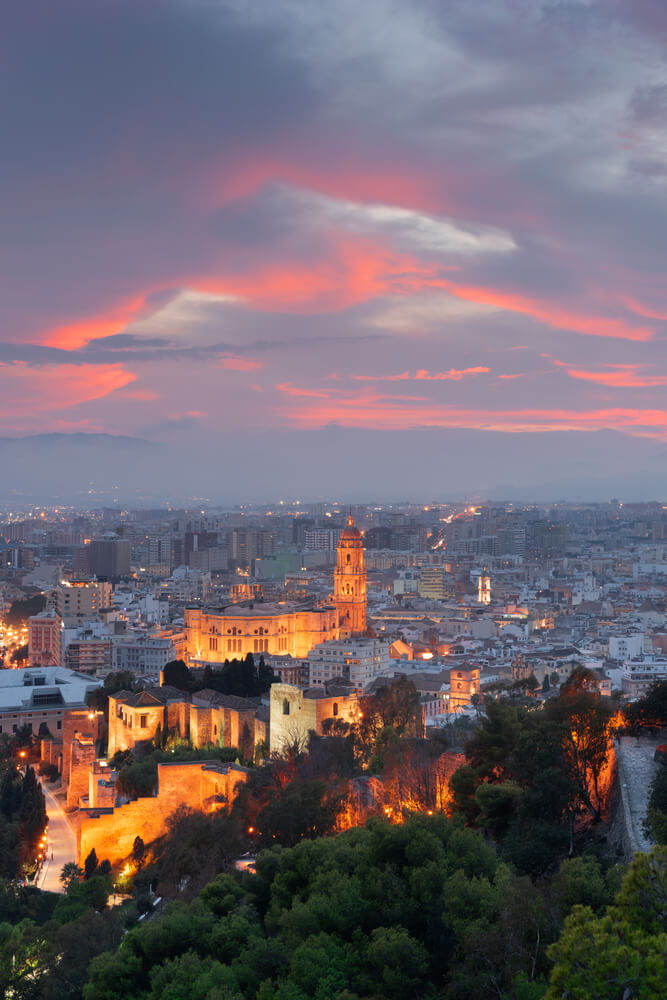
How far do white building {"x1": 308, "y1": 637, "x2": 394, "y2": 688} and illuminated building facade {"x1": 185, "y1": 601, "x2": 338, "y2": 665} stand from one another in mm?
1487

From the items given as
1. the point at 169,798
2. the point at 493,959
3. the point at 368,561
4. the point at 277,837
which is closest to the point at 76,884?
the point at 169,798

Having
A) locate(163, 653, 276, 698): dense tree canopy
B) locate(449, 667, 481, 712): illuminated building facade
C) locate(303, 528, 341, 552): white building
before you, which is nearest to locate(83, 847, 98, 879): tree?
locate(163, 653, 276, 698): dense tree canopy

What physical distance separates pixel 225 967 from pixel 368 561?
181 feet

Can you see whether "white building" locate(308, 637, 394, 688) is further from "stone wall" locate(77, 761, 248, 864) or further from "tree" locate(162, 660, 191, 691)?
"stone wall" locate(77, 761, 248, 864)

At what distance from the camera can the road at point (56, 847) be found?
11702 mm

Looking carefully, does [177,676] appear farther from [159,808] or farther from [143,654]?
[143,654]

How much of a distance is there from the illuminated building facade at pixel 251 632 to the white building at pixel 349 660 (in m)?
1.49

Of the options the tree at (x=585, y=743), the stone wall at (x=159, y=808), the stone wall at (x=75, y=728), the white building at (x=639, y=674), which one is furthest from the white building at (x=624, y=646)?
the tree at (x=585, y=743)

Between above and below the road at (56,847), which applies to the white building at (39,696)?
above

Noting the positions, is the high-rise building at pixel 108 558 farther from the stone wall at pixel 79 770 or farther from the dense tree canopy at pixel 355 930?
the dense tree canopy at pixel 355 930

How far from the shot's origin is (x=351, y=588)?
26.9m

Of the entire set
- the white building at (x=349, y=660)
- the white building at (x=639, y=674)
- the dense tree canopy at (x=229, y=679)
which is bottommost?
the white building at (x=639, y=674)

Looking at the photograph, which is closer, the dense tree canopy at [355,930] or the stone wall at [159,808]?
the dense tree canopy at [355,930]

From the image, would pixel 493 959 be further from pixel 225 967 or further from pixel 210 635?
pixel 210 635
